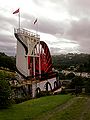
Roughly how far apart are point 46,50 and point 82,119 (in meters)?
29.7

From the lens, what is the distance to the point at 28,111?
60.6ft

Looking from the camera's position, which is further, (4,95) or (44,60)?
(44,60)

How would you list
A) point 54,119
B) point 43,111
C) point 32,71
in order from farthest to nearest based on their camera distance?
point 32,71
point 43,111
point 54,119

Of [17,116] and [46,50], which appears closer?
[17,116]

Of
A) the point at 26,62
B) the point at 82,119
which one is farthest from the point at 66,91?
the point at 82,119

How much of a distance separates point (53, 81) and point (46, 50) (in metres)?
5.15

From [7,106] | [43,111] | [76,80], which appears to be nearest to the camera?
[43,111]

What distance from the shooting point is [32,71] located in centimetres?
4034

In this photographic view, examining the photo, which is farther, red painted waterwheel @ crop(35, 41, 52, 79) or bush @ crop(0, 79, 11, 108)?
red painted waterwheel @ crop(35, 41, 52, 79)

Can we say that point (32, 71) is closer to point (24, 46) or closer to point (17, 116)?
point (24, 46)

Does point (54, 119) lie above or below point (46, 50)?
below

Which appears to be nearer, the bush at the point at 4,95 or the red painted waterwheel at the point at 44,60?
the bush at the point at 4,95

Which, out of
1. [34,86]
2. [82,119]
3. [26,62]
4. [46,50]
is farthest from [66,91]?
[82,119]

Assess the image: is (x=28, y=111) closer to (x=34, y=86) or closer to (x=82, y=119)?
(x=82, y=119)
